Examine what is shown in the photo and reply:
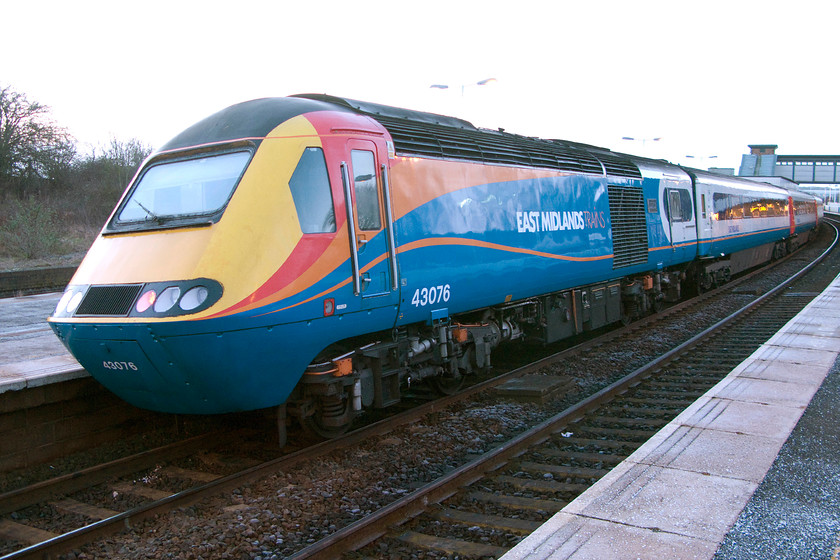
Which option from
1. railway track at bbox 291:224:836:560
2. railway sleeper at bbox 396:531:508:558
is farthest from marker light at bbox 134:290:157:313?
railway sleeper at bbox 396:531:508:558

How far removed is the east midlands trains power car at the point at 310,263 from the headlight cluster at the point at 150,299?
0.01 meters

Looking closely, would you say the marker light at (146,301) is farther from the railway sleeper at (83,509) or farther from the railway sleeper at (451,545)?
the railway sleeper at (451,545)

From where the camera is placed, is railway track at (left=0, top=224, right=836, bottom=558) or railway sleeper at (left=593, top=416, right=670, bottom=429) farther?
railway sleeper at (left=593, top=416, right=670, bottom=429)

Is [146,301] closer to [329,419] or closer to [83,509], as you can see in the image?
[83,509]

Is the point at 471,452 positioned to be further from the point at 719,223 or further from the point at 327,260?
the point at 719,223

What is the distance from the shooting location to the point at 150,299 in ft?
16.7

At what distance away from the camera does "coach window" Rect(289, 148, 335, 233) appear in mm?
5602

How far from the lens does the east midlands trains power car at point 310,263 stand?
514 centimetres

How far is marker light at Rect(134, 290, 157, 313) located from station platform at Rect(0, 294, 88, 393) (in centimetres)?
210

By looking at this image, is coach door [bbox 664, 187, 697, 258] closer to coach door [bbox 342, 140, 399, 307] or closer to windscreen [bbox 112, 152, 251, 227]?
coach door [bbox 342, 140, 399, 307]

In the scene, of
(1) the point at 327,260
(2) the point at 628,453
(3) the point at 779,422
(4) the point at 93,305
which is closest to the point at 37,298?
(4) the point at 93,305

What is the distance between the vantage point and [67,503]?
17.9ft

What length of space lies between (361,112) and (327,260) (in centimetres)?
195

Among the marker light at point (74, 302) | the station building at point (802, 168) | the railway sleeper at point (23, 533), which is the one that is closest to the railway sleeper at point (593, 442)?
the railway sleeper at point (23, 533)
